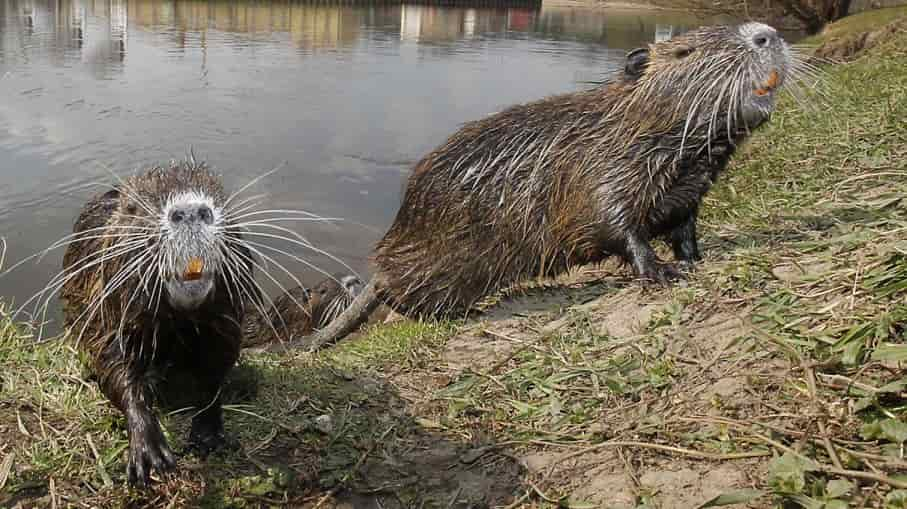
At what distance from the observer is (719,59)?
3.61 metres

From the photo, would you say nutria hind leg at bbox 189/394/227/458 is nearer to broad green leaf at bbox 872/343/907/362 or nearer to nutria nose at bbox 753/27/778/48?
broad green leaf at bbox 872/343/907/362

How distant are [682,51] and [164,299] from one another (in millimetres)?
2634

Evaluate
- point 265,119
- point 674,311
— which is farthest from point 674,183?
point 265,119

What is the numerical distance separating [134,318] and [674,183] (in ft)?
8.31

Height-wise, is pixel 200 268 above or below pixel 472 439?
above

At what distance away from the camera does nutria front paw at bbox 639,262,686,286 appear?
3707mm

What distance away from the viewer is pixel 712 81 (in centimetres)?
361

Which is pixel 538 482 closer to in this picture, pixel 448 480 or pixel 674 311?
pixel 448 480

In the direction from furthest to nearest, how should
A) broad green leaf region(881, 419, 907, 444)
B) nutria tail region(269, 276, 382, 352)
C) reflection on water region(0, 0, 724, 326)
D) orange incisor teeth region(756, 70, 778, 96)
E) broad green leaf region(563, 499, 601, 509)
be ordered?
reflection on water region(0, 0, 724, 326)
nutria tail region(269, 276, 382, 352)
orange incisor teeth region(756, 70, 778, 96)
broad green leaf region(563, 499, 601, 509)
broad green leaf region(881, 419, 907, 444)

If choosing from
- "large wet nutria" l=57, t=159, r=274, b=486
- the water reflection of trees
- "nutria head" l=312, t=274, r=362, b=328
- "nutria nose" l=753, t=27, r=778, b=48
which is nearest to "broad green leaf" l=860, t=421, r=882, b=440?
"large wet nutria" l=57, t=159, r=274, b=486

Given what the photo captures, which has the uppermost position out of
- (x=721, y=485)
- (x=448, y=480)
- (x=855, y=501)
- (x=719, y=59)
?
(x=719, y=59)

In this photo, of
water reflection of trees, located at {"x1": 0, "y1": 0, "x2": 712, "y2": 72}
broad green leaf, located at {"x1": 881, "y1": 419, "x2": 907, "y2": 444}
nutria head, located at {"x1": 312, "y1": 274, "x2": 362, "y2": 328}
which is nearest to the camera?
broad green leaf, located at {"x1": 881, "y1": 419, "x2": 907, "y2": 444}

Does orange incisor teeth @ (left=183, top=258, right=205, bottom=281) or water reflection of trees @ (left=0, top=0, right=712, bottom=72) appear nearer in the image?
orange incisor teeth @ (left=183, top=258, right=205, bottom=281)

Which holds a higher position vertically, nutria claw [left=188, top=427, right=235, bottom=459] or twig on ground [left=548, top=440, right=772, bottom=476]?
twig on ground [left=548, top=440, right=772, bottom=476]
